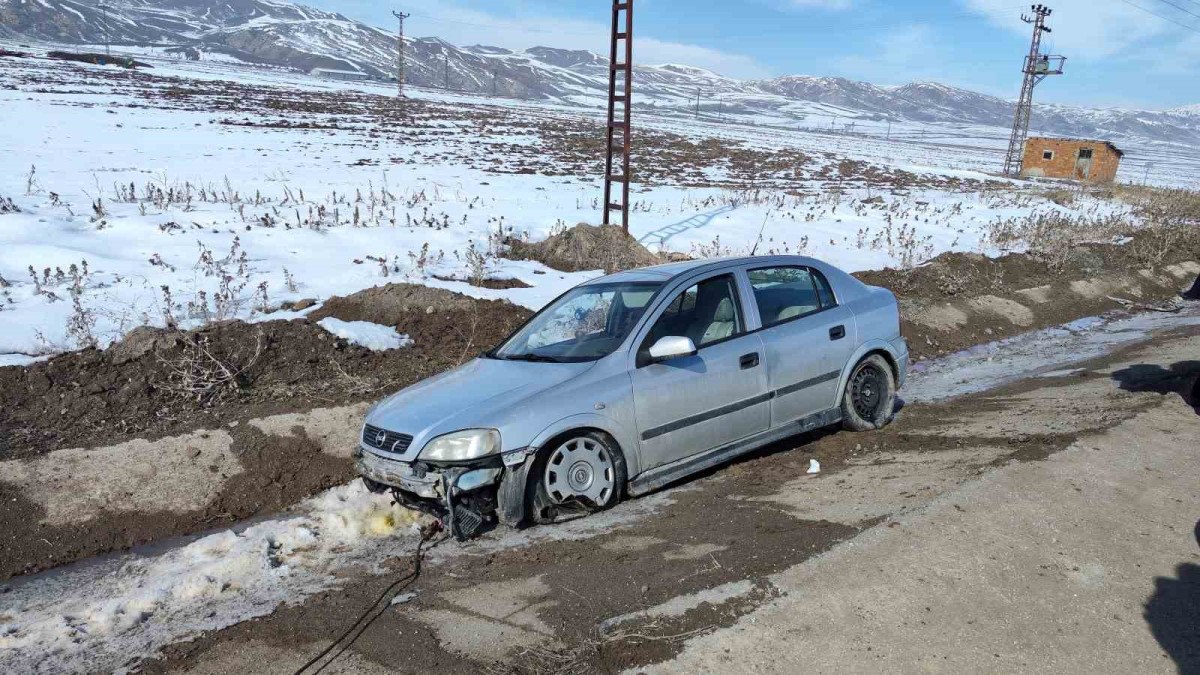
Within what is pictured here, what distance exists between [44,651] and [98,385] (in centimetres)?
365

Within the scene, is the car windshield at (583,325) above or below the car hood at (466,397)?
above

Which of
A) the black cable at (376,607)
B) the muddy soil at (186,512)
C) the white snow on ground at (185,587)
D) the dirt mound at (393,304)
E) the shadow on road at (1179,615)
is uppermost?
the shadow on road at (1179,615)

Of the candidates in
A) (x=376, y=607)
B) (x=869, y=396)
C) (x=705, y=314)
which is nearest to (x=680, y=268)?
(x=705, y=314)

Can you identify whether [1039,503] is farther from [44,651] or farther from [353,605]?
[44,651]

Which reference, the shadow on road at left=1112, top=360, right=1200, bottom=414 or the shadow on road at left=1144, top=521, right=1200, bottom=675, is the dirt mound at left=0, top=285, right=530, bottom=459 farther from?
the shadow on road at left=1112, top=360, right=1200, bottom=414

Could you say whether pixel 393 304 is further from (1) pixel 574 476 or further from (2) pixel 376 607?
(2) pixel 376 607

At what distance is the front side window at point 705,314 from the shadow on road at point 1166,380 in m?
3.96

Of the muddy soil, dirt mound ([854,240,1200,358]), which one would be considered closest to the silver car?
the muddy soil

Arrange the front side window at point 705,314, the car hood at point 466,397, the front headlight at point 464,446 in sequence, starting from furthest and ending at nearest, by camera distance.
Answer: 1. the front side window at point 705,314
2. the car hood at point 466,397
3. the front headlight at point 464,446

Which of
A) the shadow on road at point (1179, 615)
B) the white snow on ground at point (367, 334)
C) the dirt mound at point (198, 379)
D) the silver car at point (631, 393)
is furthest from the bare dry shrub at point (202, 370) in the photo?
the shadow on road at point (1179, 615)

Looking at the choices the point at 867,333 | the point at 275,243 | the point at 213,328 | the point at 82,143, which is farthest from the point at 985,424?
the point at 82,143

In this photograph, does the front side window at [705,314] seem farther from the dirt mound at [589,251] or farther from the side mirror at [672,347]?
the dirt mound at [589,251]

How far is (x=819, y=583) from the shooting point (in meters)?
4.09

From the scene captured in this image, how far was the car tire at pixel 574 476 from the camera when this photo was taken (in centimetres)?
516
